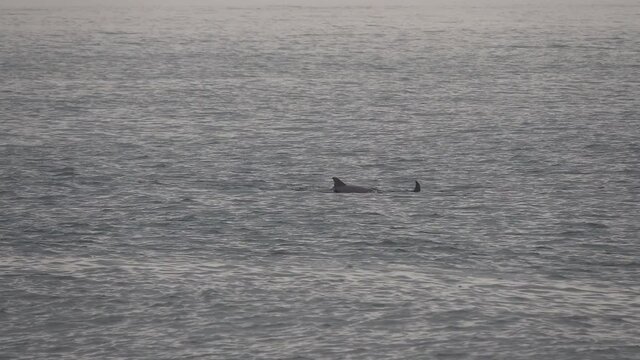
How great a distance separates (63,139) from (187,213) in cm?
1425

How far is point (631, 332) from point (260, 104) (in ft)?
120

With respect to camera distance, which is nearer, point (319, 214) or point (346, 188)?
point (319, 214)

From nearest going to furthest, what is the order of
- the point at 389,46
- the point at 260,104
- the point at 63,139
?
the point at 63,139
the point at 260,104
the point at 389,46

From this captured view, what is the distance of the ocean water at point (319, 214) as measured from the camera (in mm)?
22297

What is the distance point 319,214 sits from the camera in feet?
103

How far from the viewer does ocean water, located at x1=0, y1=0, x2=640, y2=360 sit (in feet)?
73.2

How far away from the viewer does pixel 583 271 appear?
84.8 feet

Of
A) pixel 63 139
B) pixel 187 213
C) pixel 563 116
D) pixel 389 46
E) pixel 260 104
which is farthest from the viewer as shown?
pixel 389 46

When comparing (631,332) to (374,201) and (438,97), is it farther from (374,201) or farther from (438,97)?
(438,97)

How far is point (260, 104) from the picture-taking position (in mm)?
57062

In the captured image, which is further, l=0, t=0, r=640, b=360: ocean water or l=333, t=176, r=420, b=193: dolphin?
l=333, t=176, r=420, b=193: dolphin

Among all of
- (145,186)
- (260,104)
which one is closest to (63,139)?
(145,186)

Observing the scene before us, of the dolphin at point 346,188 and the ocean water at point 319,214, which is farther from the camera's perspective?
the dolphin at point 346,188

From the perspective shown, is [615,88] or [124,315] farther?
[615,88]
